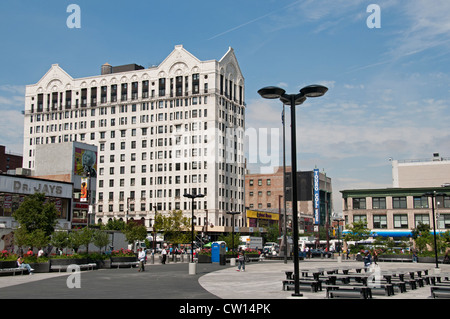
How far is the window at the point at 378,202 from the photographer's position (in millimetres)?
82188

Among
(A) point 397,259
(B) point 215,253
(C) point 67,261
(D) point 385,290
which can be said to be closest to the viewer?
(D) point 385,290

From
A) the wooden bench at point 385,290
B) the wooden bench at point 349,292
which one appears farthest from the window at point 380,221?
the wooden bench at point 349,292

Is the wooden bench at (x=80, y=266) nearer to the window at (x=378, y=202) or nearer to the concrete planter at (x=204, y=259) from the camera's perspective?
the concrete planter at (x=204, y=259)

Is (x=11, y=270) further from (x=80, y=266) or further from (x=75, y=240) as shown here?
(x=75, y=240)

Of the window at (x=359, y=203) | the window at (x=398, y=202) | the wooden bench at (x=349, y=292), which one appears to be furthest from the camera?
the window at (x=359, y=203)

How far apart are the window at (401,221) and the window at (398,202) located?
1.58 meters

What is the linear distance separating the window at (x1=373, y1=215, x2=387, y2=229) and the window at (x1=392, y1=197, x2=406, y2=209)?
265cm

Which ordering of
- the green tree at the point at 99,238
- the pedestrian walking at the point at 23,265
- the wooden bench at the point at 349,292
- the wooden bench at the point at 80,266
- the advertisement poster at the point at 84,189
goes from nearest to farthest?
the wooden bench at the point at 349,292 < the pedestrian walking at the point at 23,265 < the wooden bench at the point at 80,266 < the green tree at the point at 99,238 < the advertisement poster at the point at 84,189

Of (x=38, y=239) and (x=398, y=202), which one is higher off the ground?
(x=398, y=202)

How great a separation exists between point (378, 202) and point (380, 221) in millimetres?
3309

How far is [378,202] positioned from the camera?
271 feet

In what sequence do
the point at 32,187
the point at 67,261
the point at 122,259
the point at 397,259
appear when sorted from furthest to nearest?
1. the point at 397,259
2. the point at 32,187
3. the point at 122,259
4. the point at 67,261

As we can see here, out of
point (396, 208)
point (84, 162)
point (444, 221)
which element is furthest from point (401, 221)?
point (84, 162)
